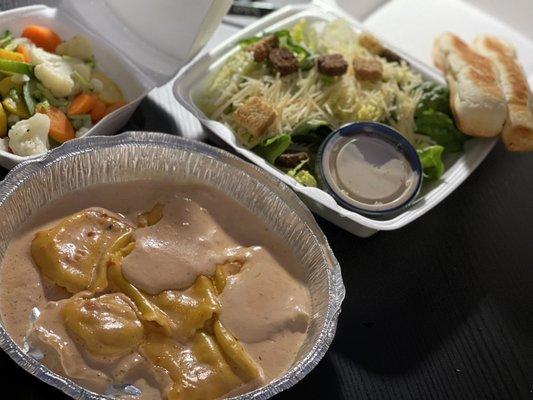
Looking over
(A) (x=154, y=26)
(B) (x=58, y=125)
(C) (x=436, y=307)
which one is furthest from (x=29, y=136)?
(C) (x=436, y=307)

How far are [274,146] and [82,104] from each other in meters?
0.53

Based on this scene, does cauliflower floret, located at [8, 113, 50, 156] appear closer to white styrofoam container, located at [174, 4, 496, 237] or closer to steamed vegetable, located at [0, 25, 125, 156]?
steamed vegetable, located at [0, 25, 125, 156]

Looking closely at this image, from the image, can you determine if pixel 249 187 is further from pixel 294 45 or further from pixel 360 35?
pixel 360 35

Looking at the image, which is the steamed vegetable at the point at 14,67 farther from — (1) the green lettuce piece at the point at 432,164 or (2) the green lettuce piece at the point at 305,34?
(1) the green lettuce piece at the point at 432,164

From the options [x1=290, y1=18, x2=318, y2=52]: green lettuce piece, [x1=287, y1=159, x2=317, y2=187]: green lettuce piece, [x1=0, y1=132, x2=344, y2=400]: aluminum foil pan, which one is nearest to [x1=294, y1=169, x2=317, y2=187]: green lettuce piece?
[x1=287, y1=159, x2=317, y2=187]: green lettuce piece

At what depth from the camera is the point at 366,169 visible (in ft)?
6.07

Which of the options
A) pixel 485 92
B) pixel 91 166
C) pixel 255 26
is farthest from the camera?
pixel 255 26

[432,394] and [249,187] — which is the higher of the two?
[249,187]

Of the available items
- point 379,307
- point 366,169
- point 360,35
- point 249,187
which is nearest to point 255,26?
point 360,35

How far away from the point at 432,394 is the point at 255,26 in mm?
1236

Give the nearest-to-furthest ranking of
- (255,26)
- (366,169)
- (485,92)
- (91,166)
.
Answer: (91,166) < (366,169) < (485,92) < (255,26)

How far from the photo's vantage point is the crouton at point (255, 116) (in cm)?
188

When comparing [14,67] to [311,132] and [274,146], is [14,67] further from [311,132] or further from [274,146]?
[311,132]

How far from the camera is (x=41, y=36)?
76.2 inches
